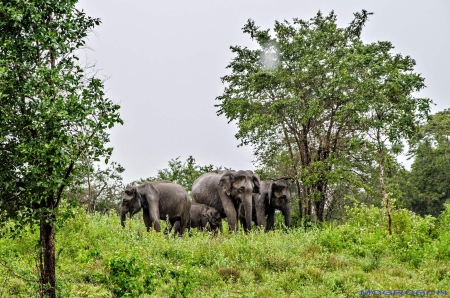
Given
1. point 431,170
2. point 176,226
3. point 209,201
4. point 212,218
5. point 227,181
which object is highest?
point 431,170

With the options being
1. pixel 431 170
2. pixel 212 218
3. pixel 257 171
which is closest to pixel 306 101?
pixel 257 171

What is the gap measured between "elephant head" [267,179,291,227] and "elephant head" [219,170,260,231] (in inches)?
93.5

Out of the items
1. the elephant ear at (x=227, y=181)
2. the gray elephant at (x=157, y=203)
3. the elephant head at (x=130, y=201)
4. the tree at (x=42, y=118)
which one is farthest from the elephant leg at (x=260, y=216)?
the tree at (x=42, y=118)

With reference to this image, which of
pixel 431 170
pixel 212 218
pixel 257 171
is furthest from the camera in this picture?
pixel 431 170

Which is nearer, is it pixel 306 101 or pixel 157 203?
pixel 157 203

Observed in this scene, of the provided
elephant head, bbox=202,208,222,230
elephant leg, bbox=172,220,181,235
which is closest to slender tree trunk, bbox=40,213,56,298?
elephant leg, bbox=172,220,181,235

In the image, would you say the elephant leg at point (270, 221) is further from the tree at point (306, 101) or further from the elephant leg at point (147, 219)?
the elephant leg at point (147, 219)

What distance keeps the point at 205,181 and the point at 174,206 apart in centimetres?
297

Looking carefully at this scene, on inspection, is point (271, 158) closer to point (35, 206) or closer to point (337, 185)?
point (337, 185)

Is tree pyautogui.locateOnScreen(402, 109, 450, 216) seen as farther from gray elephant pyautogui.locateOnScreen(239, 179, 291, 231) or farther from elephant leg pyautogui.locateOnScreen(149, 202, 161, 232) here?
elephant leg pyautogui.locateOnScreen(149, 202, 161, 232)

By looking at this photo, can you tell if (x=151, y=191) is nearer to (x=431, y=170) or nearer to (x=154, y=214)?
(x=154, y=214)

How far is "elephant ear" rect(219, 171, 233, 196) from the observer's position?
1698 centimetres

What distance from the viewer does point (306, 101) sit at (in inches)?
851

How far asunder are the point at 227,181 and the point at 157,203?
98.2 inches
